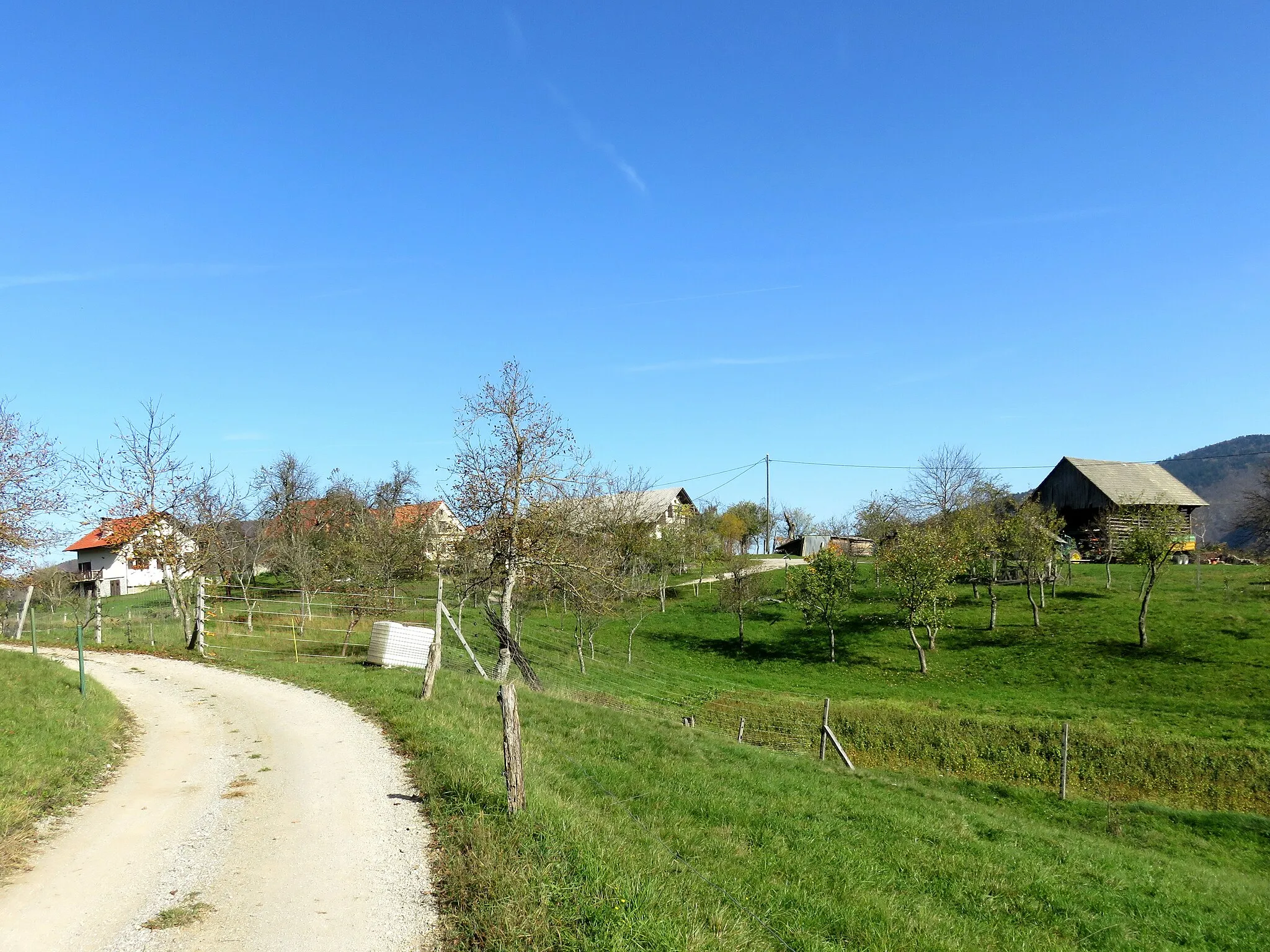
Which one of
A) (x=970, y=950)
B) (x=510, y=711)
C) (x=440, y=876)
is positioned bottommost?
(x=970, y=950)

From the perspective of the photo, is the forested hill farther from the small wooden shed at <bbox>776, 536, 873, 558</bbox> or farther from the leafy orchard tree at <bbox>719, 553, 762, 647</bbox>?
the leafy orchard tree at <bbox>719, 553, 762, 647</bbox>

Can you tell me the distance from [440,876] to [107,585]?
79407mm

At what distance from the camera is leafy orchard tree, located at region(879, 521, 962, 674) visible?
3862 cm

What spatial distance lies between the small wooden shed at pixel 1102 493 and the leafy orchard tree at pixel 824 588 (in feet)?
85.4

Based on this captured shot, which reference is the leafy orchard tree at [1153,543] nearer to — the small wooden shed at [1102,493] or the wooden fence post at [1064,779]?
the wooden fence post at [1064,779]

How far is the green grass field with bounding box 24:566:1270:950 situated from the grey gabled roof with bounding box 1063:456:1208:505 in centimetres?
2113

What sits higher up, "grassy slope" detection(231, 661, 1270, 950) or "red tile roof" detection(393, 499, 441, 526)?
"red tile roof" detection(393, 499, 441, 526)

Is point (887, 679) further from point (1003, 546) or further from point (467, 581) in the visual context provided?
point (467, 581)

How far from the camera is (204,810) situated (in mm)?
9477

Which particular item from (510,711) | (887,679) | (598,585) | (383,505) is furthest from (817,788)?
(383,505)

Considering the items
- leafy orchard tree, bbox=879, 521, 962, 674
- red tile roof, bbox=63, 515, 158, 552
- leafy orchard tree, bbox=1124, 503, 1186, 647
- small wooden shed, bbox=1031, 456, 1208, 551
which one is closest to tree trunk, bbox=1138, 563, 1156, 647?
leafy orchard tree, bbox=1124, 503, 1186, 647

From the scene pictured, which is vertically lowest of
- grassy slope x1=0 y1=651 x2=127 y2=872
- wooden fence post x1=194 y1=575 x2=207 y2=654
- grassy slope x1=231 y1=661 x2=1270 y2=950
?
grassy slope x1=231 y1=661 x2=1270 y2=950

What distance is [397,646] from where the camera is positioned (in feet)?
72.0

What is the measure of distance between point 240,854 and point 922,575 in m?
36.3
